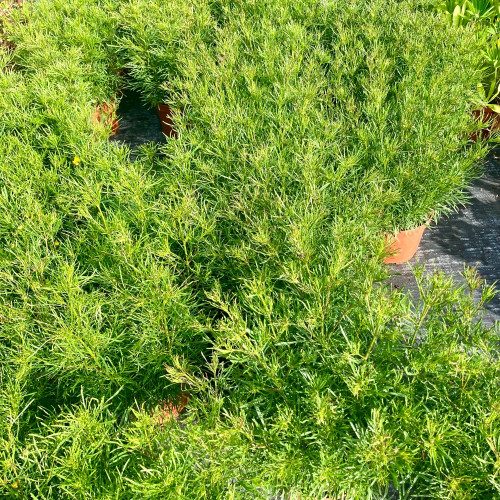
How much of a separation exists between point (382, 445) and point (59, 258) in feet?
4.31

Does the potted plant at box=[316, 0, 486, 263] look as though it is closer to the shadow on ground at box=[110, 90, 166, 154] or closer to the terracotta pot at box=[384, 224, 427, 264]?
the terracotta pot at box=[384, 224, 427, 264]

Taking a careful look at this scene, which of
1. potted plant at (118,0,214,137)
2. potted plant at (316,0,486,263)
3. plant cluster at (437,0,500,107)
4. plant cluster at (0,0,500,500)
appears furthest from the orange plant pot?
plant cluster at (437,0,500,107)

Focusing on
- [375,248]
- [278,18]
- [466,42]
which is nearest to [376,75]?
[466,42]

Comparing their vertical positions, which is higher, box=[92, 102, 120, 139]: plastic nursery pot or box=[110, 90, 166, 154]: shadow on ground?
box=[92, 102, 120, 139]: plastic nursery pot

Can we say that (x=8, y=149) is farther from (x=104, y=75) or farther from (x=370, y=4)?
(x=370, y=4)

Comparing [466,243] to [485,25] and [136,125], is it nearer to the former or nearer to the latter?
[485,25]

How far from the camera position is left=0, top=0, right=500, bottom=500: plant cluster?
1.15m

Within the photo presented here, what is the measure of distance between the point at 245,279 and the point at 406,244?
125 centimetres

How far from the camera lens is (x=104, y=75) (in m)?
3.18

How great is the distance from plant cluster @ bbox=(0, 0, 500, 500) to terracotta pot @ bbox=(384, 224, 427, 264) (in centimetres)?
10

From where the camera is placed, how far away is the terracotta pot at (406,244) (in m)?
2.29

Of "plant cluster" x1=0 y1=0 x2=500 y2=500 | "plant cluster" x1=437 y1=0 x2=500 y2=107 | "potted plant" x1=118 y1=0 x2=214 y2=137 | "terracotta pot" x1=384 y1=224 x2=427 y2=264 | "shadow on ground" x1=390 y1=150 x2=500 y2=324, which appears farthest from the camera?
"plant cluster" x1=437 y1=0 x2=500 y2=107

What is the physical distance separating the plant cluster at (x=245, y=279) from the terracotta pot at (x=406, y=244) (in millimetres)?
97

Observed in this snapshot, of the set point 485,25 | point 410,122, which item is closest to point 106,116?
point 410,122
